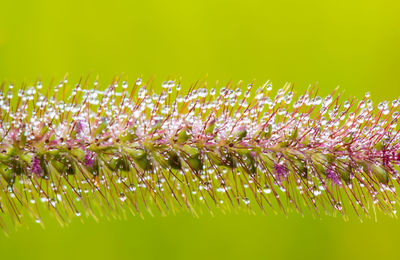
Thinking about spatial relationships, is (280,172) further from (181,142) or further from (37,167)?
(37,167)

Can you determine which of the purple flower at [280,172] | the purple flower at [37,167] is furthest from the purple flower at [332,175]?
the purple flower at [37,167]

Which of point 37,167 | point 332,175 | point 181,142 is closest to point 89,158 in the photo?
point 37,167

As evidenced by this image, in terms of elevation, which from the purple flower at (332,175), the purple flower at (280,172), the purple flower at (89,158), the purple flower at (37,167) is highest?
the purple flower at (37,167)

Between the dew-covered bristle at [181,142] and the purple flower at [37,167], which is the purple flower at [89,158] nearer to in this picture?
the dew-covered bristle at [181,142]

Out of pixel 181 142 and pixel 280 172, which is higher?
pixel 181 142

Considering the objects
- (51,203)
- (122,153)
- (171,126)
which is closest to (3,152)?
(51,203)

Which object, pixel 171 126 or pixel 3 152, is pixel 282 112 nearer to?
pixel 171 126

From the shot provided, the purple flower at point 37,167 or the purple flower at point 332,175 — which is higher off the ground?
the purple flower at point 37,167

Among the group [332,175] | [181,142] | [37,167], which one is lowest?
[332,175]

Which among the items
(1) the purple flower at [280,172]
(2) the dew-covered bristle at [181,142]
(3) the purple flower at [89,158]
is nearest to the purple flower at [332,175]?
(2) the dew-covered bristle at [181,142]

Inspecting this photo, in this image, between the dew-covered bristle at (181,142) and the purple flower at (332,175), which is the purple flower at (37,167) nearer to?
the dew-covered bristle at (181,142)

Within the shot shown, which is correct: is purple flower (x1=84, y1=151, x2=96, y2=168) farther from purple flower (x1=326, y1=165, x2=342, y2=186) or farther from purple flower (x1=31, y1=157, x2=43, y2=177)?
purple flower (x1=326, y1=165, x2=342, y2=186)
